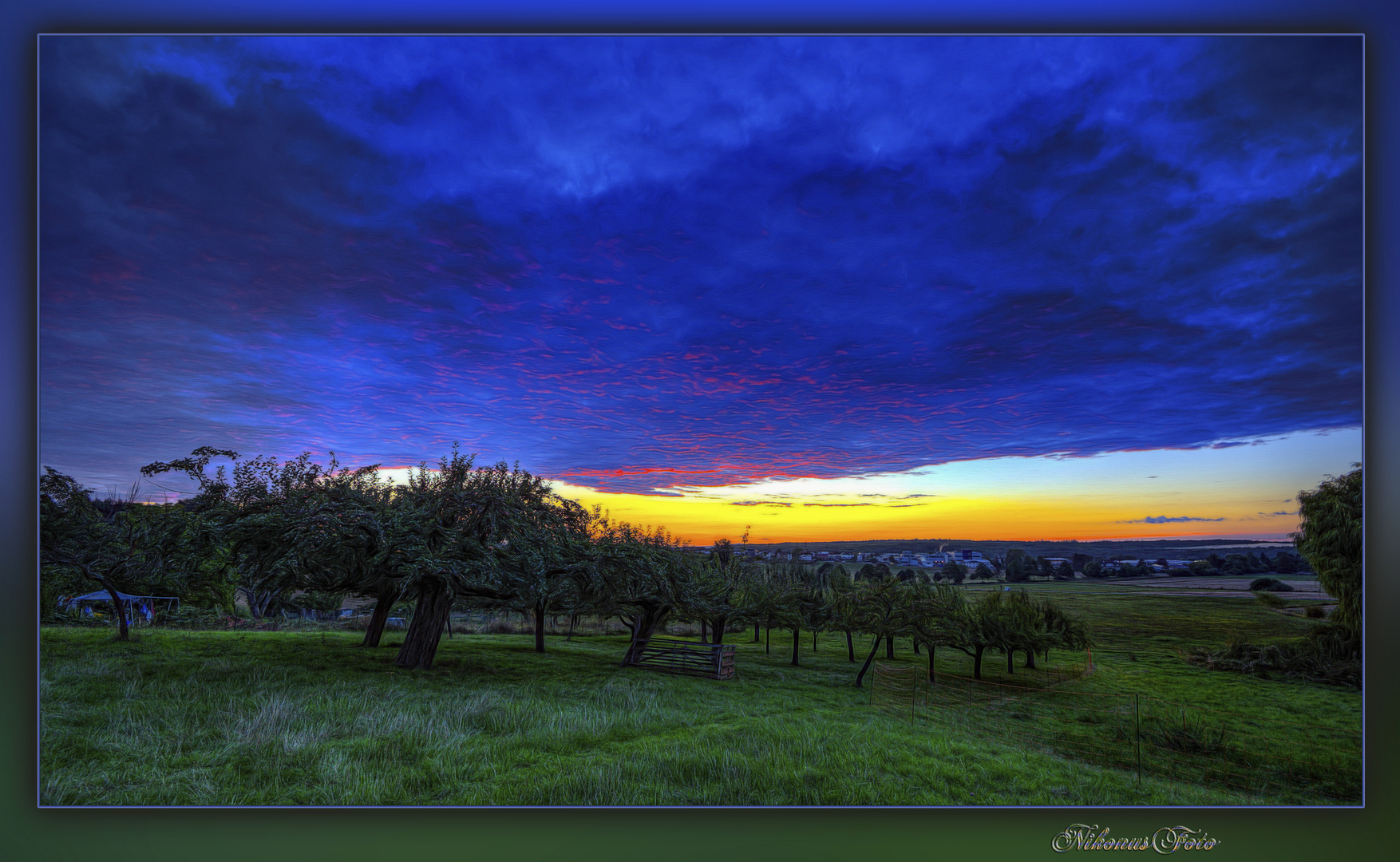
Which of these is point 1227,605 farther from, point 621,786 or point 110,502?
point 110,502

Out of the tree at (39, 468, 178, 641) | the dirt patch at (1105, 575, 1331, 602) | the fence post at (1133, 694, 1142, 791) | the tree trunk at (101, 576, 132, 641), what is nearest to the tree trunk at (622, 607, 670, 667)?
the tree trunk at (101, 576, 132, 641)

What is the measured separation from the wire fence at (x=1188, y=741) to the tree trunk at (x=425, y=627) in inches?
320

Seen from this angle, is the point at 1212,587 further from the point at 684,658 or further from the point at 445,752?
the point at 684,658

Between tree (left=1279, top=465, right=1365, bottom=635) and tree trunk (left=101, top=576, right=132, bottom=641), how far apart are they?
41.5ft

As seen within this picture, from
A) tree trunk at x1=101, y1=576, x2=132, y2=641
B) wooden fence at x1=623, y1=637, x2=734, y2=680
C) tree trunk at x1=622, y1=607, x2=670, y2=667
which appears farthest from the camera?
tree trunk at x1=622, y1=607, x2=670, y2=667

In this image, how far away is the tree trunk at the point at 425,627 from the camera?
818 cm

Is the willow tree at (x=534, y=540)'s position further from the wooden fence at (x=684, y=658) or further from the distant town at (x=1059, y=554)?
the wooden fence at (x=684, y=658)

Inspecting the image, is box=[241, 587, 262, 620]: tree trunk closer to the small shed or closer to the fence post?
the small shed

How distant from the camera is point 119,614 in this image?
19.6ft

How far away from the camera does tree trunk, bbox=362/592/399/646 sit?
28.8ft

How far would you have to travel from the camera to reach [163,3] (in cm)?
430

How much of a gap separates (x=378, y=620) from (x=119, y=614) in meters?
3.51

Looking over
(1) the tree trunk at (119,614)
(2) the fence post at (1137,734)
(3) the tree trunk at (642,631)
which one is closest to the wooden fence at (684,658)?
(3) the tree trunk at (642,631)

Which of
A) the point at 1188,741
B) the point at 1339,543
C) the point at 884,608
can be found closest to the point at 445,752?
the point at 1188,741
